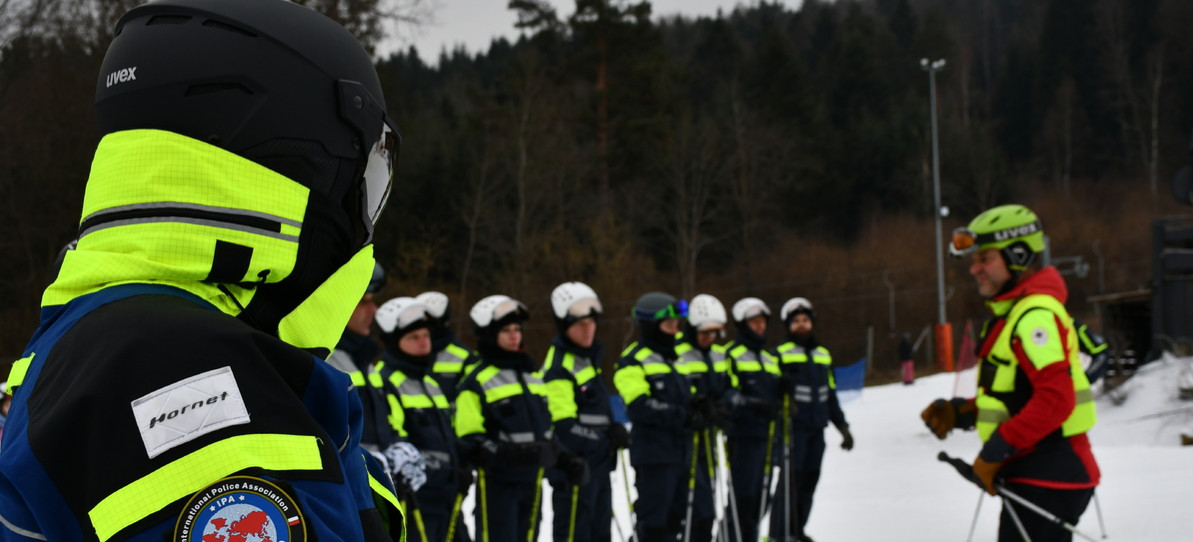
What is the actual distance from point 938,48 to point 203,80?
213ft

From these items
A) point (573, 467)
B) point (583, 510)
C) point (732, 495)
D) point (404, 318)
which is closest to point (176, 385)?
point (404, 318)

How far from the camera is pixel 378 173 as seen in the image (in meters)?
1.65

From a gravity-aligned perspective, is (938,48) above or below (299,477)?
above

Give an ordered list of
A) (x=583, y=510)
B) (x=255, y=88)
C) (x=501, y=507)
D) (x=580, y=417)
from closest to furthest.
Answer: (x=255, y=88) → (x=501, y=507) → (x=583, y=510) → (x=580, y=417)

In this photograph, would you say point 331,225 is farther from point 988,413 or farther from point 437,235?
point 437,235

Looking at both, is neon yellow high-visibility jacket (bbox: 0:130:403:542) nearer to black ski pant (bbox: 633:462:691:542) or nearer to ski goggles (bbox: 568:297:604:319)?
ski goggles (bbox: 568:297:604:319)

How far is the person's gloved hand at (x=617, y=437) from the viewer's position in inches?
300

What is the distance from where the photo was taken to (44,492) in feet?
3.61

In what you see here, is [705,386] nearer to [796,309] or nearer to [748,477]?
[748,477]

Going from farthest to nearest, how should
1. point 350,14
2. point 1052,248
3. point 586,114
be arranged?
point 1052,248
point 586,114
point 350,14

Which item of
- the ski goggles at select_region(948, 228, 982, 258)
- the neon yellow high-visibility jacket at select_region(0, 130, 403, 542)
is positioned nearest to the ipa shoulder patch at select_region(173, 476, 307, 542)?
the neon yellow high-visibility jacket at select_region(0, 130, 403, 542)

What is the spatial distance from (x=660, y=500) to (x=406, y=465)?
3540 mm

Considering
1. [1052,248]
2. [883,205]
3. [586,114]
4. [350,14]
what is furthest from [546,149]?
[883,205]

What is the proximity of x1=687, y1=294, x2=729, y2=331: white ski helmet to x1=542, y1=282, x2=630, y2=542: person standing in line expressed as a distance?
160 cm
